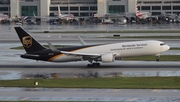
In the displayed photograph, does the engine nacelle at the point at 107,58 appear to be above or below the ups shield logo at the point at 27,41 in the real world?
below

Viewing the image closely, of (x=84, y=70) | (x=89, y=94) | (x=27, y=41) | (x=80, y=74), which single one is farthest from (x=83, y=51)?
(x=89, y=94)

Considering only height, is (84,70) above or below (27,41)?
below

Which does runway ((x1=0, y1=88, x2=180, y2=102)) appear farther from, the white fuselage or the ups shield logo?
the ups shield logo

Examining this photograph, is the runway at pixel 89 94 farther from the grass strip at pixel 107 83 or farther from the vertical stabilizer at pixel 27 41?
the vertical stabilizer at pixel 27 41

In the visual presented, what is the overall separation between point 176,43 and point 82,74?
3859 cm

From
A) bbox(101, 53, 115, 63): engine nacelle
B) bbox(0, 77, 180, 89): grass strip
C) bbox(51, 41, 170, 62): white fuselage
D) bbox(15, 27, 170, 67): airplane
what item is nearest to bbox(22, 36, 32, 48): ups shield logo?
bbox(15, 27, 170, 67): airplane

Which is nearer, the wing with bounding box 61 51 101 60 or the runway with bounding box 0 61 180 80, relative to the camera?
the runway with bounding box 0 61 180 80

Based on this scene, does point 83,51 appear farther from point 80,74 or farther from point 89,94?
point 89,94

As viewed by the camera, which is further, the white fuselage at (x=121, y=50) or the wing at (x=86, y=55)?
the white fuselage at (x=121, y=50)

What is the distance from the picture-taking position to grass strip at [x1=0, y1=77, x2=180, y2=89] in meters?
42.6

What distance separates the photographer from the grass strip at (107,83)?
140 feet

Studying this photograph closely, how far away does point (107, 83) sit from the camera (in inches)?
1747

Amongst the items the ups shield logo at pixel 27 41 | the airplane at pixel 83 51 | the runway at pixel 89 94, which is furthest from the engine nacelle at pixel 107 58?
the runway at pixel 89 94

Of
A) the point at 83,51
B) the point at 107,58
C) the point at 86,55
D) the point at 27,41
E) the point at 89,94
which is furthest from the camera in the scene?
the point at 83,51
